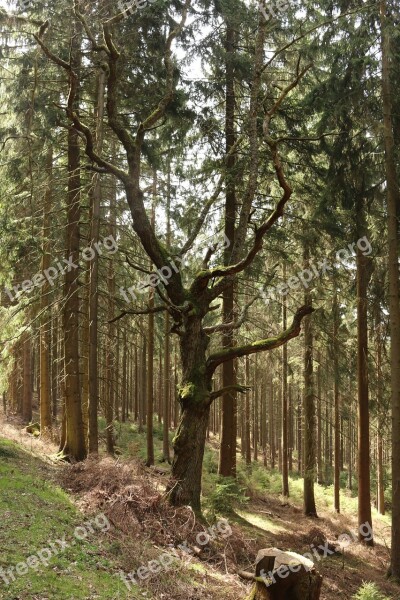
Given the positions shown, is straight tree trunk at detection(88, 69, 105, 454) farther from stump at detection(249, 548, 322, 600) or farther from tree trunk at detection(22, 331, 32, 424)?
tree trunk at detection(22, 331, 32, 424)

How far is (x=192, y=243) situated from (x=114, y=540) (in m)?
7.55

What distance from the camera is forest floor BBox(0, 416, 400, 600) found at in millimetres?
5707

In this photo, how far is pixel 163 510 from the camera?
7.99 m

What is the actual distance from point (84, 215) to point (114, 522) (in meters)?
11.3

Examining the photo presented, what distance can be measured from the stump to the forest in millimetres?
24

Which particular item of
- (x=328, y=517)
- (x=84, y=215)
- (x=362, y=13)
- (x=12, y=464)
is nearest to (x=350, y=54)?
(x=362, y=13)

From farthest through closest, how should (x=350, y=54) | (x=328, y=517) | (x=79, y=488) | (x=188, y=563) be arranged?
(x=328, y=517) < (x=350, y=54) < (x=79, y=488) < (x=188, y=563)

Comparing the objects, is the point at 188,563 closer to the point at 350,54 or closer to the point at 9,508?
the point at 9,508

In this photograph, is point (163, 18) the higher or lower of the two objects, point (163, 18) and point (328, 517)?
the higher

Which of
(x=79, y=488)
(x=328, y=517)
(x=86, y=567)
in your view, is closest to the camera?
(x=86, y=567)

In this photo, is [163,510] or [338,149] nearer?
[163,510]

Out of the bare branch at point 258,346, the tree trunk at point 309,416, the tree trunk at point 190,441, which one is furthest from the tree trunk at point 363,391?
the tree trunk at point 190,441

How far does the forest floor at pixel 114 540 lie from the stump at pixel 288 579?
1.12m

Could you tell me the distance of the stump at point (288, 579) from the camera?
5.33 metres
